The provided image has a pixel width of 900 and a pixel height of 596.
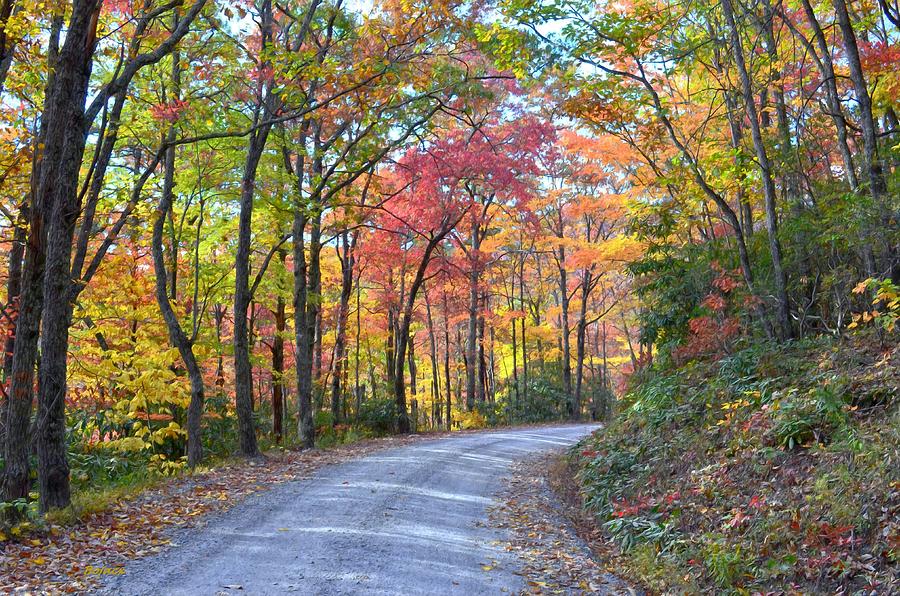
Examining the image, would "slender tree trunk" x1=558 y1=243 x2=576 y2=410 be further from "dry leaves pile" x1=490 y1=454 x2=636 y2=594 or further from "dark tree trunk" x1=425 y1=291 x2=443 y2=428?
"dry leaves pile" x1=490 y1=454 x2=636 y2=594

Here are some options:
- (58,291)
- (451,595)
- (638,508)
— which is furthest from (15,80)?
(638,508)

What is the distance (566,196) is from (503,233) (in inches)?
125

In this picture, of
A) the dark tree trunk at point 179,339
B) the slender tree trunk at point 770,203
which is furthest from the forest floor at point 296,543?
the slender tree trunk at point 770,203

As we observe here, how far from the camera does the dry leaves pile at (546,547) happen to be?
18.0 feet

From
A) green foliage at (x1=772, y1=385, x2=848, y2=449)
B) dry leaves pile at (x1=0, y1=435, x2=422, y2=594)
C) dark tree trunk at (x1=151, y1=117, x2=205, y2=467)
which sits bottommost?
dry leaves pile at (x1=0, y1=435, x2=422, y2=594)

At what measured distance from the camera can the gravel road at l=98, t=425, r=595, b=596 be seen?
517cm

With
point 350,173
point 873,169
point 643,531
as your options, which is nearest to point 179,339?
point 350,173

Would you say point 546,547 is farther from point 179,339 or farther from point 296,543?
point 179,339

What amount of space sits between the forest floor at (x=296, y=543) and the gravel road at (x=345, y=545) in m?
0.02

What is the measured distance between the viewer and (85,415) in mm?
12922

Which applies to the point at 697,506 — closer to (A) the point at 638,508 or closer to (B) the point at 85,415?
(A) the point at 638,508

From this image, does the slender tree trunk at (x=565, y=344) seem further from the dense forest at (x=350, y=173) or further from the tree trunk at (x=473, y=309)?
the dense forest at (x=350, y=173)

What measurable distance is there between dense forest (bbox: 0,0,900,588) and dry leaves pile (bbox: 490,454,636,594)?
2439mm

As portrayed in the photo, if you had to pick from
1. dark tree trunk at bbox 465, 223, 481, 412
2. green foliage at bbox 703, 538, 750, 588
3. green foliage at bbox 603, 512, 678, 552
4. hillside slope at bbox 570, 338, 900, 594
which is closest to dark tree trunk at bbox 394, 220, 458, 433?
dark tree trunk at bbox 465, 223, 481, 412
